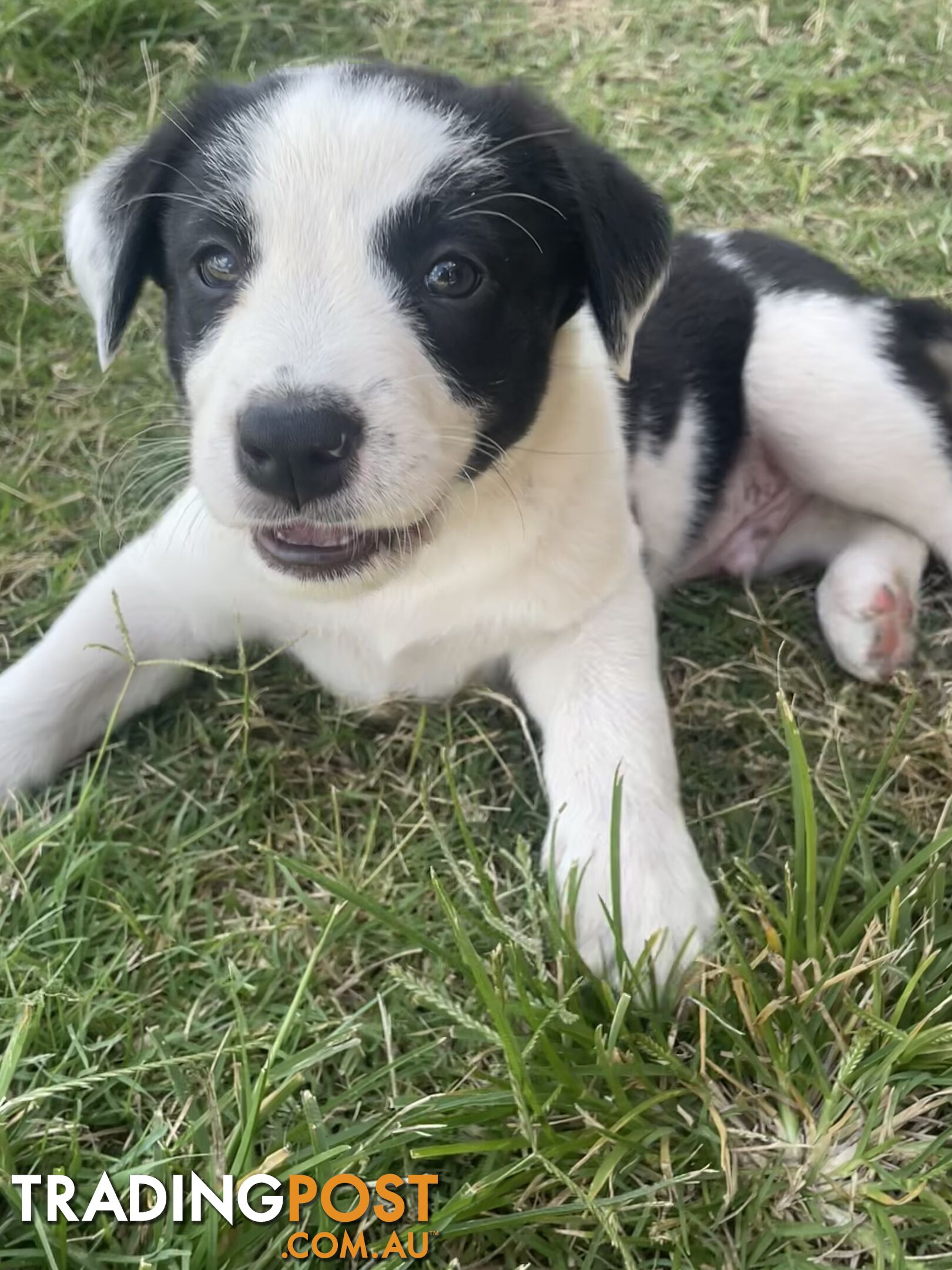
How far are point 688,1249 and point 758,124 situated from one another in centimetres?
374

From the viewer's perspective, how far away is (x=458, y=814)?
6.29 ft

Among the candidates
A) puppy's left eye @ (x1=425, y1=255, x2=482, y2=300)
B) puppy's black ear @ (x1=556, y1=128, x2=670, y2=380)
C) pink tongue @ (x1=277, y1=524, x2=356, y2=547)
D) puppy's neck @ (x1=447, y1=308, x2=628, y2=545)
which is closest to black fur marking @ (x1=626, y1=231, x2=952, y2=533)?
puppy's neck @ (x1=447, y1=308, x2=628, y2=545)

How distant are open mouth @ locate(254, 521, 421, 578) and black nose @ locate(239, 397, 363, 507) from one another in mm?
209

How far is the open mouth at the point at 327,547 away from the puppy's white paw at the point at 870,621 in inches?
46.0

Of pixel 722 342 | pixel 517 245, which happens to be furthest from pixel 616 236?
pixel 722 342

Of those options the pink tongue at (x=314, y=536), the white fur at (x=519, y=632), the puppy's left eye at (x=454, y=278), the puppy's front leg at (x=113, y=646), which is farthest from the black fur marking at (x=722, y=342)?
the puppy's front leg at (x=113, y=646)

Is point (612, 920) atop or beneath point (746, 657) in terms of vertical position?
atop

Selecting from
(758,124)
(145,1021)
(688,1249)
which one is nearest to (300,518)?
(145,1021)

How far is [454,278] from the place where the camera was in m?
1.94

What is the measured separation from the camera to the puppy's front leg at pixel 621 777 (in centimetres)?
210

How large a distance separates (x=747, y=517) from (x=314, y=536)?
1.44 m

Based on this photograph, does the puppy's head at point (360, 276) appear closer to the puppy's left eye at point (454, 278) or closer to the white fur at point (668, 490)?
the puppy's left eye at point (454, 278)

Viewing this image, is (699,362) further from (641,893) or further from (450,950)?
(450,950)

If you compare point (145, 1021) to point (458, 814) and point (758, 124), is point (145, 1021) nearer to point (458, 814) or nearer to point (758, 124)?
Result: point (458, 814)
